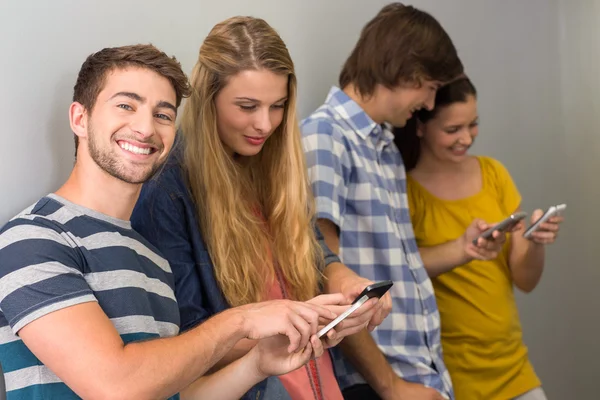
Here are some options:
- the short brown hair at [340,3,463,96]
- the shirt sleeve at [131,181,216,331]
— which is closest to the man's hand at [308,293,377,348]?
the shirt sleeve at [131,181,216,331]

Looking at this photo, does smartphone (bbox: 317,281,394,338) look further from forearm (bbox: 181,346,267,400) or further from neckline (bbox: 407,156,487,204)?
neckline (bbox: 407,156,487,204)

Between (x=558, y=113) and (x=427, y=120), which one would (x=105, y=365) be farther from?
(x=558, y=113)

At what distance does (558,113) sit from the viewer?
312 centimetres

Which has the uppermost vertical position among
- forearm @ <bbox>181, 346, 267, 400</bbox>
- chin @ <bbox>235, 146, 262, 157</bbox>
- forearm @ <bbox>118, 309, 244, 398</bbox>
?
chin @ <bbox>235, 146, 262, 157</bbox>

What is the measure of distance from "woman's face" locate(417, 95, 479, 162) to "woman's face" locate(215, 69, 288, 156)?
0.76m

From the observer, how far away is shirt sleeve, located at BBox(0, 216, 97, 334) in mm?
1075

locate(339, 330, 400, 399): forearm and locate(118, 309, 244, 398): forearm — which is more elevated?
locate(118, 309, 244, 398): forearm

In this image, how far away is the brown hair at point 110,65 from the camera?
1265mm

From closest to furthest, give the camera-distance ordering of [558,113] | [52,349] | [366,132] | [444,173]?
[52,349] → [366,132] → [444,173] → [558,113]

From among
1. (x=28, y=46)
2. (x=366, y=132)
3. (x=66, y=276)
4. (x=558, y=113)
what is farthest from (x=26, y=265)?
(x=558, y=113)

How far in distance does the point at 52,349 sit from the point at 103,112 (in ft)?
1.23

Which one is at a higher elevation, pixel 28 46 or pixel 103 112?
pixel 28 46

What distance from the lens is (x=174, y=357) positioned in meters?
1.14

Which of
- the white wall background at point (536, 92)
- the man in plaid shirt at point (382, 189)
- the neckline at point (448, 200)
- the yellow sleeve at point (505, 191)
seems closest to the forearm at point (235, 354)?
the man in plaid shirt at point (382, 189)
